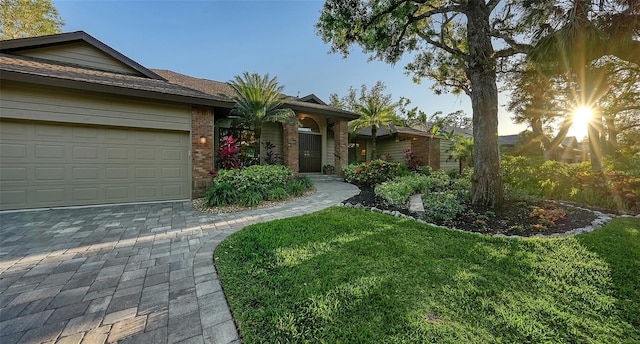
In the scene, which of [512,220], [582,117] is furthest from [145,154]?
[582,117]

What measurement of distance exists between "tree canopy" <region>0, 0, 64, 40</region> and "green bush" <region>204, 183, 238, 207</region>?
15231mm

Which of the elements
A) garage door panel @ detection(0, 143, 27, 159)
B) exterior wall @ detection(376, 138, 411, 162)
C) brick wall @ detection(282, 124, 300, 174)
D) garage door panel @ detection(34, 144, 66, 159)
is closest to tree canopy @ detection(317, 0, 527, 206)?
brick wall @ detection(282, 124, 300, 174)

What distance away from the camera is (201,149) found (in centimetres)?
735

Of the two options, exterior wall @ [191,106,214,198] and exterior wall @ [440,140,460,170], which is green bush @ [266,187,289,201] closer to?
exterior wall @ [191,106,214,198]

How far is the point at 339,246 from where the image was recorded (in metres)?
3.21

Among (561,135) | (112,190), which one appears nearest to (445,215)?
(112,190)

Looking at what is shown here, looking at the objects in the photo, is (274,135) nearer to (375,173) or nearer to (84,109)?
(375,173)

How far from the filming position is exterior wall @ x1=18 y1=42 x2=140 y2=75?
270 inches

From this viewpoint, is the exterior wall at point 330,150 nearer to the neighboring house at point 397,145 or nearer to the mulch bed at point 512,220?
the neighboring house at point 397,145

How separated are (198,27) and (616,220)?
12460 millimetres

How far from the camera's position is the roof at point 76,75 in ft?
17.5

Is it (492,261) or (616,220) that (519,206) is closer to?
(616,220)

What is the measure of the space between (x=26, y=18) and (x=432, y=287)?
2041 cm

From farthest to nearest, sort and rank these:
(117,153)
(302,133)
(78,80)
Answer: (302,133) < (117,153) < (78,80)
